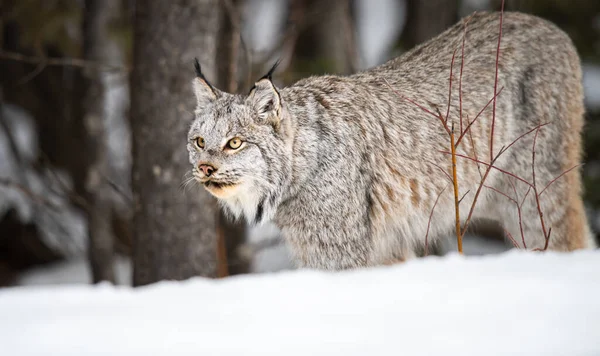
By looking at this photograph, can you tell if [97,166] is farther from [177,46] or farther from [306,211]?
[306,211]

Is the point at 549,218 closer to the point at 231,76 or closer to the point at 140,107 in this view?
the point at 231,76

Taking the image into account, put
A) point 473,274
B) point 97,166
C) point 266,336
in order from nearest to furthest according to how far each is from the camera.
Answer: point 266,336 < point 473,274 < point 97,166

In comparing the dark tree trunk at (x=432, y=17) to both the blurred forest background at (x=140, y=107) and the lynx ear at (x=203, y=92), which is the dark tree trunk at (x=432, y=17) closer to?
the blurred forest background at (x=140, y=107)

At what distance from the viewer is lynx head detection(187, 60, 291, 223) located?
3992 mm

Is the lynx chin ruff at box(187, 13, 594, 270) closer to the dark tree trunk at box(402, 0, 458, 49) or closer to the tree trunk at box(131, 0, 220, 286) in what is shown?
the tree trunk at box(131, 0, 220, 286)

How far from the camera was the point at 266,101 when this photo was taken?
4121 millimetres

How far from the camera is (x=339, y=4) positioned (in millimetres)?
8602

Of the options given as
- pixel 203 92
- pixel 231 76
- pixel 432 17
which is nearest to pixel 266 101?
pixel 203 92

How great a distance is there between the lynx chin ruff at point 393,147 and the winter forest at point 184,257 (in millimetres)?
318

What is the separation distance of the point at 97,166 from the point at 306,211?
3.20m

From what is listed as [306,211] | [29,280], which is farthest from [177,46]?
[29,280]

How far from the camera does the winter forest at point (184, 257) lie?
2.42m

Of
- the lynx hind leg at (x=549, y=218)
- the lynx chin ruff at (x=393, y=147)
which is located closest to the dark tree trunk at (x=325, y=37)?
the lynx chin ruff at (x=393, y=147)

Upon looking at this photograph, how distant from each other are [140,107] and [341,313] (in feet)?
7.98
